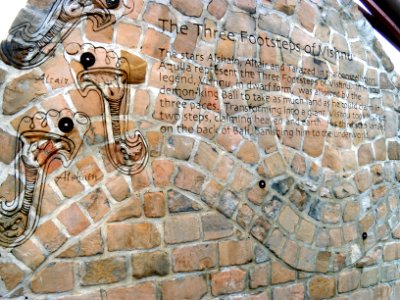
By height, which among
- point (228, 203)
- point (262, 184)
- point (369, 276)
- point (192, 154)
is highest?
point (192, 154)

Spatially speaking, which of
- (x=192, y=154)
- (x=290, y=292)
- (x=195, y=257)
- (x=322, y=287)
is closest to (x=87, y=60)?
(x=192, y=154)

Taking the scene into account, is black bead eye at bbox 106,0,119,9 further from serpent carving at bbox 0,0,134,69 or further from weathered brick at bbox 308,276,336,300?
weathered brick at bbox 308,276,336,300

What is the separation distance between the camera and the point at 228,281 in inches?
113

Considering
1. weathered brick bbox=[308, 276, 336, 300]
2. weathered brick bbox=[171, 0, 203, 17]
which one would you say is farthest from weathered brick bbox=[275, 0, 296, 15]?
weathered brick bbox=[308, 276, 336, 300]

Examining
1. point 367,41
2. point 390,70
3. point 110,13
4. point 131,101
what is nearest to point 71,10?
point 110,13

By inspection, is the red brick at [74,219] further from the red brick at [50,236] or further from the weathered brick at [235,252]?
the weathered brick at [235,252]

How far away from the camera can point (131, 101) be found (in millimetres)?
2617

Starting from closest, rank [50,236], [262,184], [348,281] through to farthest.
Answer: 1. [50,236]
2. [262,184]
3. [348,281]

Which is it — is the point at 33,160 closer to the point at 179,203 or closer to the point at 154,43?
the point at 179,203

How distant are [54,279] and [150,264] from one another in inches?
22.4

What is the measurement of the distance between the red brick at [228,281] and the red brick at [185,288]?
0.08 metres

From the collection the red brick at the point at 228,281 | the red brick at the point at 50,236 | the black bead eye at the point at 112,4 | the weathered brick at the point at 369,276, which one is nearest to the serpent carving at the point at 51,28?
the black bead eye at the point at 112,4

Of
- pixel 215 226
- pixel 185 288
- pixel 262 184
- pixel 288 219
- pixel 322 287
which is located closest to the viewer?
pixel 185 288

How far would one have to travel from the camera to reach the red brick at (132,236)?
2523 mm
